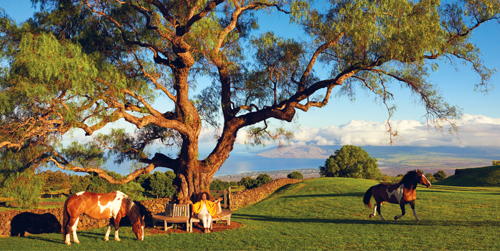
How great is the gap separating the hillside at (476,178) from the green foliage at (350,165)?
16023 millimetres

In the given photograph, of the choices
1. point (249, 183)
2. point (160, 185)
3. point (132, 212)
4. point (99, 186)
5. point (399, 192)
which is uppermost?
point (399, 192)

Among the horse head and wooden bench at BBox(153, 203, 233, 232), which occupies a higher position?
the horse head

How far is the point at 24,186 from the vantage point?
37.1ft

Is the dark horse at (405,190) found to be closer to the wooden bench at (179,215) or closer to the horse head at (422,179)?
the horse head at (422,179)

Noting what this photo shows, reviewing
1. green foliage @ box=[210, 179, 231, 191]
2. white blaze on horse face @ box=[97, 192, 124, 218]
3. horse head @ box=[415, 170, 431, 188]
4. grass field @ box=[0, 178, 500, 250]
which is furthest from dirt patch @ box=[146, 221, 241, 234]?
green foliage @ box=[210, 179, 231, 191]

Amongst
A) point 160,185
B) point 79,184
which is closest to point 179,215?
point 79,184

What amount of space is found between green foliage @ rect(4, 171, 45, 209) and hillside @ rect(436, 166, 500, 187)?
4146cm

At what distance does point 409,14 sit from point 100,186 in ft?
124

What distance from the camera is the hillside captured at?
3566cm

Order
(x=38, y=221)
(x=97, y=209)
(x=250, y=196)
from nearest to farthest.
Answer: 1. (x=97, y=209)
2. (x=38, y=221)
3. (x=250, y=196)

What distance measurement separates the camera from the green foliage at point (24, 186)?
1134 cm

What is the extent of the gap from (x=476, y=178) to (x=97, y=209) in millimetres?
42330

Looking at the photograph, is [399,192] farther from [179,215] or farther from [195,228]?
[179,215]

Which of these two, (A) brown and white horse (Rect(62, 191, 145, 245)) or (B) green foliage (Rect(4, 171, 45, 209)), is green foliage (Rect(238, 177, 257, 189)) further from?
(B) green foliage (Rect(4, 171, 45, 209))
